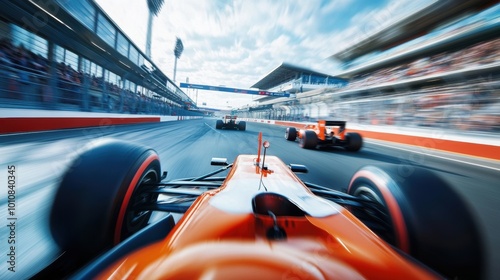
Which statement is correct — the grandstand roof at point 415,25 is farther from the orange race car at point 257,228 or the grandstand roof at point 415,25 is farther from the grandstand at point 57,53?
the grandstand at point 57,53

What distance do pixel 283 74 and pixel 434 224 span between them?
45.8m

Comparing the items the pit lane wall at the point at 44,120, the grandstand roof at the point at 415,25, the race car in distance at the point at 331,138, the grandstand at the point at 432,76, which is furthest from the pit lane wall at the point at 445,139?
the pit lane wall at the point at 44,120

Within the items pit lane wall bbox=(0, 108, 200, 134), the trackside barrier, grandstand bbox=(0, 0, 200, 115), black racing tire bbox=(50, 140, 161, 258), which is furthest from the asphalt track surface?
grandstand bbox=(0, 0, 200, 115)

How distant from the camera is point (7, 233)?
1.34 meters

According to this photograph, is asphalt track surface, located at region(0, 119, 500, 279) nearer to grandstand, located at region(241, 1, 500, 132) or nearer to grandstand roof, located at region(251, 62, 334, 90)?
grandstand, located at region(241, 1, 500, 132)

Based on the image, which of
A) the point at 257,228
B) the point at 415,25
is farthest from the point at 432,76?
the point at 257,228

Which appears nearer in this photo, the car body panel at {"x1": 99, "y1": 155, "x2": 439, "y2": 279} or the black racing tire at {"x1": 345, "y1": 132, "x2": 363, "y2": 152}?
the car body panel at {"x1": 99, "y1": 155, "x2": 439, "y2": 279}

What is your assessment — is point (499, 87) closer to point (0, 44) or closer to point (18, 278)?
point (18, 278)

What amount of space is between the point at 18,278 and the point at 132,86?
1554 cm

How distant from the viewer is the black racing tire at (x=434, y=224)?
1.04 metres

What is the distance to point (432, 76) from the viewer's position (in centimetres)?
1193

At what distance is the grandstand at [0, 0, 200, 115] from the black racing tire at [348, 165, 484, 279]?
721 centimetres

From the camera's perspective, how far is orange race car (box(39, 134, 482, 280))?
0.57 metres

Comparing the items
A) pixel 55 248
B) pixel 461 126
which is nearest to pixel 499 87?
pixel 461 126
